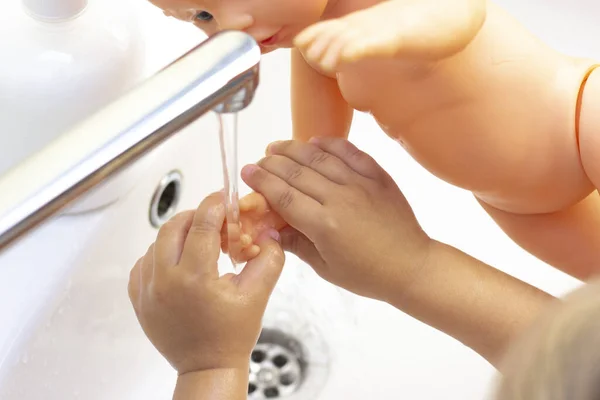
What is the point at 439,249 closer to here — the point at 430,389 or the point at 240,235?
the point at 240,235

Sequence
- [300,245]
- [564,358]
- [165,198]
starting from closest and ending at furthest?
[564,358] → [300,245] → [165,198]

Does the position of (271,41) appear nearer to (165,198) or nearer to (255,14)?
(255,14)

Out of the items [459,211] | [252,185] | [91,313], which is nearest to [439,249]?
[252,185]

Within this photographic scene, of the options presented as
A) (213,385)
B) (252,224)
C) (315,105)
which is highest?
(315,105)

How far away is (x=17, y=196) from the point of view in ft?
1.03

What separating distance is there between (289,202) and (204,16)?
0.44 feet

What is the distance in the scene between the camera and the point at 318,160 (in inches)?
21.9

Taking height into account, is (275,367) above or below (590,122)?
below

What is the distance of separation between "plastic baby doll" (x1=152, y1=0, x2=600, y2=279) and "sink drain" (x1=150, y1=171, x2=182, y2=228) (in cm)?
19

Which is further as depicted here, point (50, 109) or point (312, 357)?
point (312, 357)

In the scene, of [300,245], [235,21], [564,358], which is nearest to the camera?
[564,358]

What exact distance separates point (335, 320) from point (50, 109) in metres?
0.42

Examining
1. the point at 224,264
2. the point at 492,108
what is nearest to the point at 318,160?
the point at 492,108

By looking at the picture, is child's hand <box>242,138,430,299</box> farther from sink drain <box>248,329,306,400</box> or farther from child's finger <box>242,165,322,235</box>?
sink drain <box>248,329,306,400</box>
